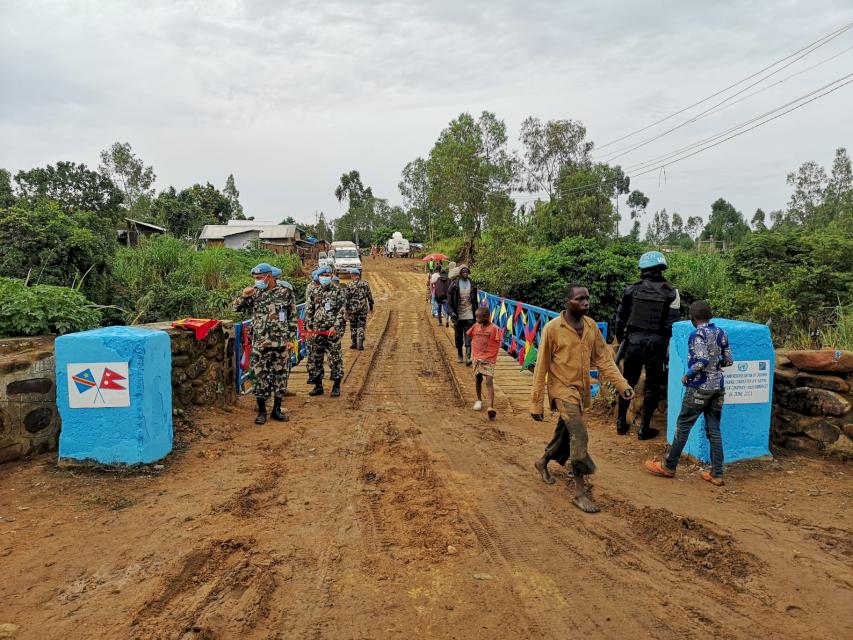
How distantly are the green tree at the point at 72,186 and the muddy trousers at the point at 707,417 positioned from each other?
1149 inches

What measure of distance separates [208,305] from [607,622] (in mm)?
9854

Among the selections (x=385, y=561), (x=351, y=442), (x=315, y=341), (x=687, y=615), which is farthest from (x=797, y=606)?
(x=315, y=341)

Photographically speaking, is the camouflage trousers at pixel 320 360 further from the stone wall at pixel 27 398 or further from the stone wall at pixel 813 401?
the stone wall at pixel 813 401

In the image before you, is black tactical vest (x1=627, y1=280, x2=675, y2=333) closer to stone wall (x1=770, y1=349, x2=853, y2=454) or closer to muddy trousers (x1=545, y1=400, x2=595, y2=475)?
stone wall (x1=770, y1=349, x2=853, y2=454)

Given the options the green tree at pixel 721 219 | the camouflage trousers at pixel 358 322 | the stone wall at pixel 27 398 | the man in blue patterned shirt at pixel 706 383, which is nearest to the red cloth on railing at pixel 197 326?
the stone wall at pixel 27 398

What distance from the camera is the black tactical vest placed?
5.50 m

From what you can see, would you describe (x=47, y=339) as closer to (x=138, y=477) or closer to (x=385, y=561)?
(x=138, y=477)

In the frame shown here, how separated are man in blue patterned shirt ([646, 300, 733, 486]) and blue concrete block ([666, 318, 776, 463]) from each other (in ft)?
0.99

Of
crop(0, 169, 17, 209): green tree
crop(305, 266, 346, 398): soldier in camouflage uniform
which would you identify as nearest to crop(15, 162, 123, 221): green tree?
crop(0, 169, 17, 209): green tree

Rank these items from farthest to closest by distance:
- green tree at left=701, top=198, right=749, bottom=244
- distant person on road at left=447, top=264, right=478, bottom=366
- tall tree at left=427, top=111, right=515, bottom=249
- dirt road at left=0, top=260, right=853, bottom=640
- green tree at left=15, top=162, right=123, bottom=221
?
1. green tree at left=701, top=198, right=749, bottom=244
2. tall tree at left=427, top=111, right=515, bottom=249
3. green tree at left=15, top=162, right=123, bottom=221
4. distant person on road at left=447, top=264, right=478, bottom=366
5. dirt road at left=0, top=260, right=853, bottom=640

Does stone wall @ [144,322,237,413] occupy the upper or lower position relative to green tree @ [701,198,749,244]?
lower

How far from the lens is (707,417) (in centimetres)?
453

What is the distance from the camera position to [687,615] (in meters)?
2.68

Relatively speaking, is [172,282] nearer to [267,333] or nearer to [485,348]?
[267,333]
